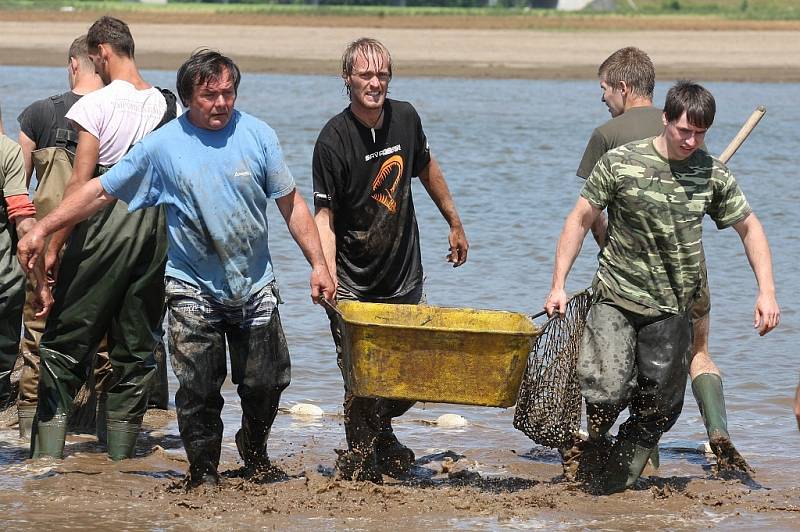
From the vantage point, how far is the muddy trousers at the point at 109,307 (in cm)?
617

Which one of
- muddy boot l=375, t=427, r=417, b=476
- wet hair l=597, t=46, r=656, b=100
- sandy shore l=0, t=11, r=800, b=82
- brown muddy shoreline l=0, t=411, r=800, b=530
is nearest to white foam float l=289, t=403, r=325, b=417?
brown muddy shoreline l=0, t=411, r=800, b=530

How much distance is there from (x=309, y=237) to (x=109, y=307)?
3.60 ft

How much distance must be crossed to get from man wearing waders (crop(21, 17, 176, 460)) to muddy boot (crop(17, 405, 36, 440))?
0.50 m

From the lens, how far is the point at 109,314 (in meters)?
6.27

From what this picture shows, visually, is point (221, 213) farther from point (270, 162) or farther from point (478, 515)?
point (478, 515)

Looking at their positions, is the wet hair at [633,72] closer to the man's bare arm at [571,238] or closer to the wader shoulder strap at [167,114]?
the man's bare arm at [571,238]

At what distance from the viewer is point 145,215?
6203 millimetres

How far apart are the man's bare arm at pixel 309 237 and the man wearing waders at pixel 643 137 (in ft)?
4.51

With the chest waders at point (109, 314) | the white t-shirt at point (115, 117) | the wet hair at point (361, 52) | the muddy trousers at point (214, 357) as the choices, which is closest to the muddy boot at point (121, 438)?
the chest waders at point (109, 314)

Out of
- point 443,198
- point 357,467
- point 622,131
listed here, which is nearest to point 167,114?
point 443,198

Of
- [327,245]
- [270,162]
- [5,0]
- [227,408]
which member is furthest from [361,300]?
[5,0]

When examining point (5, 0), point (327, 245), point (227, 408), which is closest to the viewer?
point (327, 245)

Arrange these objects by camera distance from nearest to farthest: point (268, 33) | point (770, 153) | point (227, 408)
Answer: point (227, 408) < point (770, 153) < point (268, 33)

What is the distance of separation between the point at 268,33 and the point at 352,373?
130 ft
